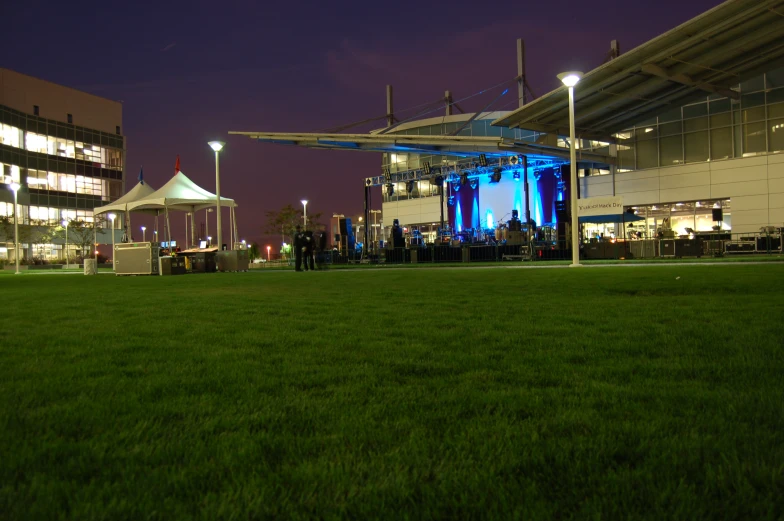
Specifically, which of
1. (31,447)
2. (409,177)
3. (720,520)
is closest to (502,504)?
(720,520)

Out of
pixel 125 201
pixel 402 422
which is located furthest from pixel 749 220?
pixel 402 422

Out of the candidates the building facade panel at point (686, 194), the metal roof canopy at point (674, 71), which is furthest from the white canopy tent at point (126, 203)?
the building facade panel at point (686, 194)

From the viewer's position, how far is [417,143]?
3691cm

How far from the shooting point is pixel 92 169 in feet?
250

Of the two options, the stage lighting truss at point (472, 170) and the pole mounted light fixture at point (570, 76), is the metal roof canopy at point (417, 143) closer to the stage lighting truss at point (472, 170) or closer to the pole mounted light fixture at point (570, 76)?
the stage lighting truss at point (472, 170)

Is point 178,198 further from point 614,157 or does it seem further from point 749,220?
point 749,220

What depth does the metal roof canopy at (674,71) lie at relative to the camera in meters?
25.0

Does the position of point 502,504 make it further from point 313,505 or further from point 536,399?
point 536,399

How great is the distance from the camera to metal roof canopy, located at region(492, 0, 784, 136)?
81.9 feet

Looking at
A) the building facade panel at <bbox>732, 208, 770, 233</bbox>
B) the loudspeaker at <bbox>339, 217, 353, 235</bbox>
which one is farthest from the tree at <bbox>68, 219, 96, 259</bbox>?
the building facade panel at <bbox>732, 208, 770, 233</bbox>

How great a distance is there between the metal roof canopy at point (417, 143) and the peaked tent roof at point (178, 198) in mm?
6668

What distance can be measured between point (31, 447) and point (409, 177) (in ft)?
150

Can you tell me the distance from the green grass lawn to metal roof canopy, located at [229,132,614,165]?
3093 centimetres

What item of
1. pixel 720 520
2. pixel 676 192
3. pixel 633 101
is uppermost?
pixel 633 101
